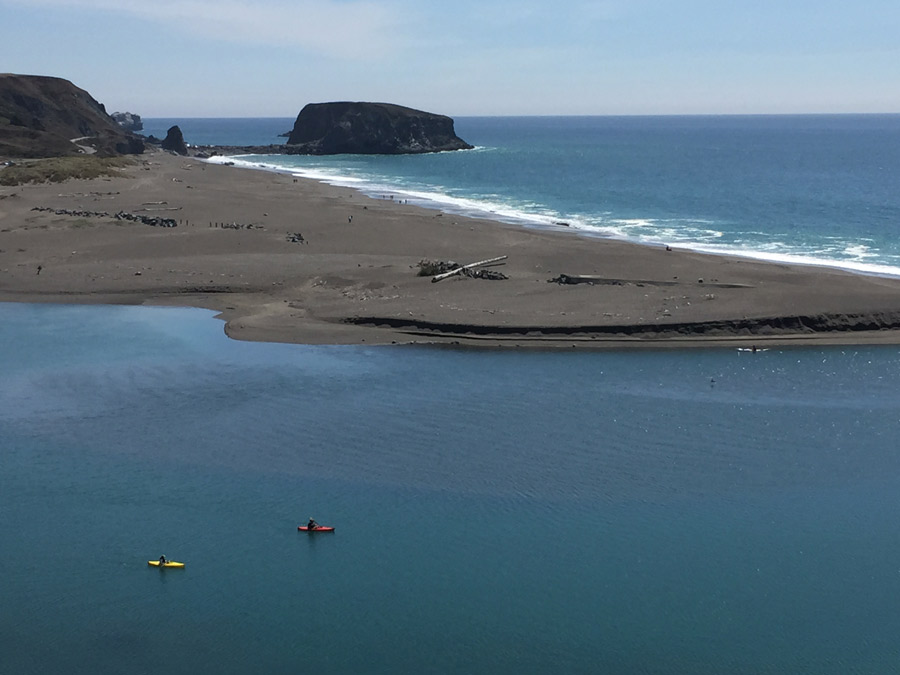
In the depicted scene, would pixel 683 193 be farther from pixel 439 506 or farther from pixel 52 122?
pixel 52 122

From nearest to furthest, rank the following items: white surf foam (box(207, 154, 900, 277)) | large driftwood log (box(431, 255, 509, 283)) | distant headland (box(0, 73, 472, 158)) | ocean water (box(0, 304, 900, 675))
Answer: ocean water (box(0, 304, 900, 675))
large driftwood log (box(431, 255, 509, 283))
white surf foam (box(207, 154, 900, 277))
distant headland (box(0, 73, 472, 158))

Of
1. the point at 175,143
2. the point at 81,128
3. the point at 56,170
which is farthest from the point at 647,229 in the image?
the point at 175,143

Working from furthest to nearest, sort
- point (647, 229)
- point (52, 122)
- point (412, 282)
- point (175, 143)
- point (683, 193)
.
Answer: point (175, 143) < point (52, 122) < point (683, 193) < point (647, 229) < point (412, 282)

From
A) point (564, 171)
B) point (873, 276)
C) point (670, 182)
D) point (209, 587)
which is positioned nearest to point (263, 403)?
point (209, 587)

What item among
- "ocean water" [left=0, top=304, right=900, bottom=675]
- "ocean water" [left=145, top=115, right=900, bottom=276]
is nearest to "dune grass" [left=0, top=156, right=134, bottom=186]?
"ocean water" [left=145, top=115, right=900, bottom=276]

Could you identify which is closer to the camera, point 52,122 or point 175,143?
point 52,122

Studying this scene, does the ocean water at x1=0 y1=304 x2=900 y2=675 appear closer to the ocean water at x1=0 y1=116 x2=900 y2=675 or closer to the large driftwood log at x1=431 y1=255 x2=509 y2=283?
the ocean water at x1=0 y1=116 x2=900 y2=675

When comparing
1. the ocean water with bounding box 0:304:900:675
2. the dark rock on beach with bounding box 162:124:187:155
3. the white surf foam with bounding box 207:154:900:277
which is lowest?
the ocean water with bounding box 0:304:900:675

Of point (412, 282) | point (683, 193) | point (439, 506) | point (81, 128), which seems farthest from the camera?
point (81, 128)
